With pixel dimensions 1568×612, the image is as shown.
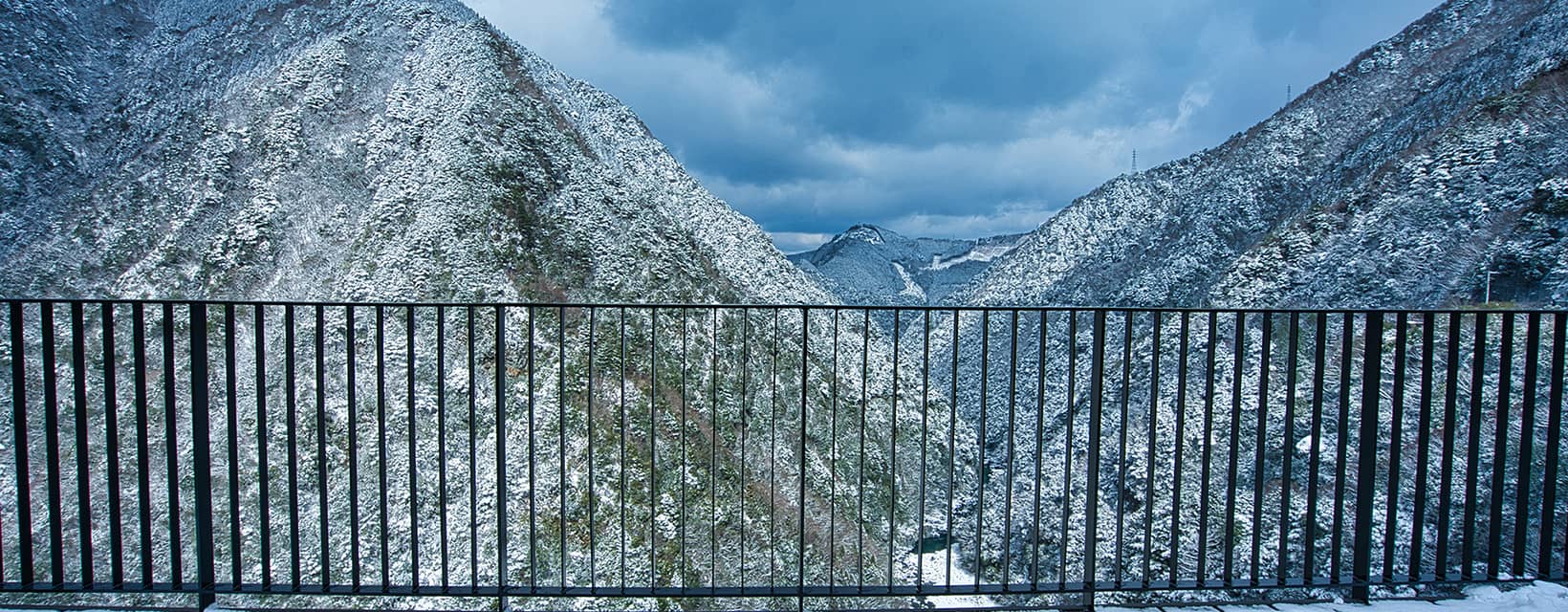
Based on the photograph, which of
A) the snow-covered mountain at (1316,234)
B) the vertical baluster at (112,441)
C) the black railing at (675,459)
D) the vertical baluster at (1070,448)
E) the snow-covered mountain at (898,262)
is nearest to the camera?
the vertical baluster at (1070,448)

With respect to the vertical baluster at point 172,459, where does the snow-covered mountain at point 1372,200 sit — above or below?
above

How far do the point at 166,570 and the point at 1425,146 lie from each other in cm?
3905

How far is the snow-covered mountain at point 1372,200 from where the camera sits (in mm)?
21719

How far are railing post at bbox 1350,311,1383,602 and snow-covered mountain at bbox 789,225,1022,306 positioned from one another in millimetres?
59377

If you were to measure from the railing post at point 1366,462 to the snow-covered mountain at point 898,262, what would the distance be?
59377mm

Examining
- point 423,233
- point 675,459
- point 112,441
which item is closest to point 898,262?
point 423,233

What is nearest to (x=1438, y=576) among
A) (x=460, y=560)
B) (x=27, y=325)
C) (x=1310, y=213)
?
(x=460, y=560)

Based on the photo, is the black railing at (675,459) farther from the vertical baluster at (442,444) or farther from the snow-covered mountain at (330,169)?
the vertical baluster at (442,444)

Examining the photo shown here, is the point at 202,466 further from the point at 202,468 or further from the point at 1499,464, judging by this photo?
the point at 1499,464

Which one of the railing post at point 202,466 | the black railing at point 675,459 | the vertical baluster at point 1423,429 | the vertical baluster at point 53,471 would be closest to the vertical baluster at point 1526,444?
the vertical baluster at point 1423,429

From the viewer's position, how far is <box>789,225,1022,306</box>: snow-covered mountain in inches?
2591

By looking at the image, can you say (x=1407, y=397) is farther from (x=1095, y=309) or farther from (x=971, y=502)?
(x=1095, y=309)

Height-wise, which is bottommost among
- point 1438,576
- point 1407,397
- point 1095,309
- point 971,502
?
point 971,502

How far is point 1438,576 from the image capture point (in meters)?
3.70
